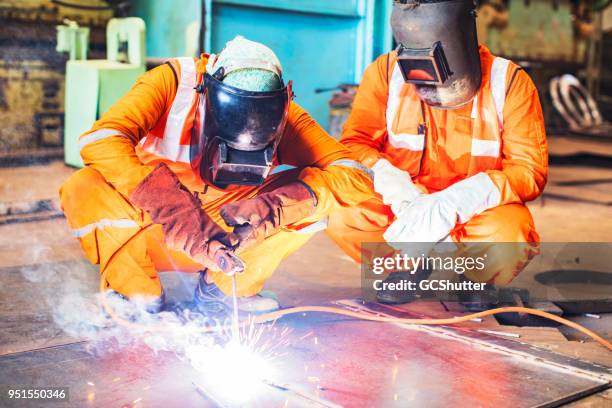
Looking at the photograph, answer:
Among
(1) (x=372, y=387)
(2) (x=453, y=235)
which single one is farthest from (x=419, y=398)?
(2) (x=453, y=235)

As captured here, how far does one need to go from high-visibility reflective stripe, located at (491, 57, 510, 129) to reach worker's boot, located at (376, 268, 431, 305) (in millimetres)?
695

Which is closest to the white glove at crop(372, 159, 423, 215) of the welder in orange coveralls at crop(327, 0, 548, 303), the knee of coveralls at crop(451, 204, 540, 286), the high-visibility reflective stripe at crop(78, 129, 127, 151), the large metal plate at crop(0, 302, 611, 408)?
the welder in orange coveralls at crop(327, 0, 548, 303)

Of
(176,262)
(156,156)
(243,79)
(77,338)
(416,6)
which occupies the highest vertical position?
(416,6)

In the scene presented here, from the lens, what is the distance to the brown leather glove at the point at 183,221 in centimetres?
224

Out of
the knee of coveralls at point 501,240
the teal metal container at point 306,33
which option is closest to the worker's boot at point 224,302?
the knee of coveralls at point 501,240

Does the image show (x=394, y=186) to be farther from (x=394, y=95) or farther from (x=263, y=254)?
(x=263, y=254)

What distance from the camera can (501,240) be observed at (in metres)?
2.90

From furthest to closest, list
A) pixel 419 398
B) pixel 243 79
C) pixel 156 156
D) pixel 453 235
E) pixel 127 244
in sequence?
pixel 453 235 → pixel 156 156 → pixel 127 244 → pixel 243 79 → pixel 419 398

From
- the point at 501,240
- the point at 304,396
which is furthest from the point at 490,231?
the point at 304,396

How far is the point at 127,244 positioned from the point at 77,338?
1.16 feet

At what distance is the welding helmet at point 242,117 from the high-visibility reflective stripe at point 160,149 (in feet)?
0.60

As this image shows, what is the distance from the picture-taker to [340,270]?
11.9ft

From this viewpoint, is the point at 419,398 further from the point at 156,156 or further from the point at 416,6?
the point at 416,6

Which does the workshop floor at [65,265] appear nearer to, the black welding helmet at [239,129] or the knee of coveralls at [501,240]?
the knee of coveralls at [501,240]
